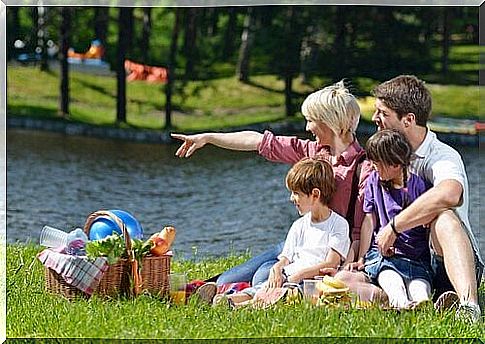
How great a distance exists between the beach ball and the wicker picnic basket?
0.07 meters

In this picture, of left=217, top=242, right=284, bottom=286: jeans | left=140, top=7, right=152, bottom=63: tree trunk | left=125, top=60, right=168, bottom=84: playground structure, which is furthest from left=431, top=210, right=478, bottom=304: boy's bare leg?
left=140, top=7, right=152, bottom=63: tree trunk

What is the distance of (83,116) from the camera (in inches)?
226

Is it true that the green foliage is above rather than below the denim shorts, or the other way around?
above

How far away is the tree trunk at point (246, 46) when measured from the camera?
5449 mm

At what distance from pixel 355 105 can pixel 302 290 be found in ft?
2.43

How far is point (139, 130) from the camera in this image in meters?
5.60

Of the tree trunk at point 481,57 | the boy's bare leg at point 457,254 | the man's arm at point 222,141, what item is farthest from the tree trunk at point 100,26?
the boy's bare leg at point 457,254

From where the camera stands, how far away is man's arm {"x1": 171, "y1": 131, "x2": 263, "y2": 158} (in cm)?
409

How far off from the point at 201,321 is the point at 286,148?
858mm

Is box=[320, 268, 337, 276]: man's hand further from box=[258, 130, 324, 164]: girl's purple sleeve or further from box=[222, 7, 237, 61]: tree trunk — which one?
box=[222, 7, 237, 61]: tree trunk

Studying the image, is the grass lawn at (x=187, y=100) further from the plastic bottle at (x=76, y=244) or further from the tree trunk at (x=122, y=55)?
the plastic bottle at (x=76, y=244)

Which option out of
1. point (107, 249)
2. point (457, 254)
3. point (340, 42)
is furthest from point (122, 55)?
point (457, 254)

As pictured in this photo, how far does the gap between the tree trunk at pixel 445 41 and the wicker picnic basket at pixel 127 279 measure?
2408mm

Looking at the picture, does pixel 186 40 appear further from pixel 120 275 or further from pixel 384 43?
pixel 120 275
